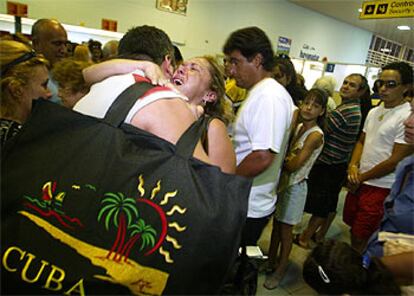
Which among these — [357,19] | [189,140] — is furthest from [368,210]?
[357,19]

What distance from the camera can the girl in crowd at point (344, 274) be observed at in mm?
749

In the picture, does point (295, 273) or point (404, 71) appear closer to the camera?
point (404, 71)

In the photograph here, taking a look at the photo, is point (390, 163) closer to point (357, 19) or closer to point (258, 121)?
point (258, 121)

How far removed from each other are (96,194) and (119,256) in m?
0.14

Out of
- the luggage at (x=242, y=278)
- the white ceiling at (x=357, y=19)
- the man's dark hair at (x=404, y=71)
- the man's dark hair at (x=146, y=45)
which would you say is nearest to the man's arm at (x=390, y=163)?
the man's dark hair at (x=404, y=71)

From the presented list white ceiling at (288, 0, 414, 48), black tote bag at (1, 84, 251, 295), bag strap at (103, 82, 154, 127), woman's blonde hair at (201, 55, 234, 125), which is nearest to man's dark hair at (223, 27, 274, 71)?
woman's blonde hair at (201, 55, 234, 125)

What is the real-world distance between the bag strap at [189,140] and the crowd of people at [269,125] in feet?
0.08

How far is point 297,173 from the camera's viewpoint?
2.15m

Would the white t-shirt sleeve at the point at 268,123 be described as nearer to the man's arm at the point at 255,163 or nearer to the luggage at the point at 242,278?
the man's arm at the point at 255,163

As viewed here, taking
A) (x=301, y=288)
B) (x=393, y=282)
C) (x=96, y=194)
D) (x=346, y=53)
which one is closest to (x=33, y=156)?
(x=96, y=194)

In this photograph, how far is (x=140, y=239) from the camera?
606 millimetres

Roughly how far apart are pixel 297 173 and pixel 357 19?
8.82 m

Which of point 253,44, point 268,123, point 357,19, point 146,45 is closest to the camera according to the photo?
point 146,45

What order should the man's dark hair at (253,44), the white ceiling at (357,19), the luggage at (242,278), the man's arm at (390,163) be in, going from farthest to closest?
the white ceiling at (357,19) → the man's arm at (390,163) → the man's dark hair at (253,44) → the luggage at (242,278)
